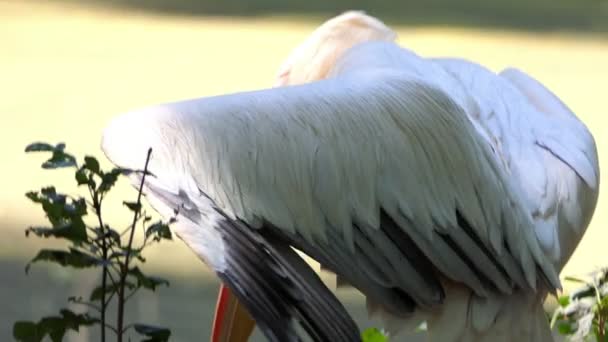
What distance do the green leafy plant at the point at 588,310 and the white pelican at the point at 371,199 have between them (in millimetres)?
117

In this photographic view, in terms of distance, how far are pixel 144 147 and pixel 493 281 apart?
2.03 ft

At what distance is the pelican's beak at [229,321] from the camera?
116 inches

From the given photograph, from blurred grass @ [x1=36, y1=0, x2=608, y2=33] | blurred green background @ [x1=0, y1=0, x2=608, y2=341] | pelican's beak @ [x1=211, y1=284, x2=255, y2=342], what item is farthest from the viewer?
blurred grass @ [x1=36, y1=0, x2=608, y2=33]

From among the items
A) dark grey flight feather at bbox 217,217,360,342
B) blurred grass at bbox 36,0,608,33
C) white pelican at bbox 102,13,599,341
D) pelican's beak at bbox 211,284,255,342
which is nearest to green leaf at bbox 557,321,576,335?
white pelican at bbox 102,13,599,341

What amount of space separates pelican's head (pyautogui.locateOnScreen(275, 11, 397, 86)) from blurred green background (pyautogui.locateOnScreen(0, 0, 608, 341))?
73cm

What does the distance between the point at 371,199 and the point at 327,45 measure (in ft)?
4.24

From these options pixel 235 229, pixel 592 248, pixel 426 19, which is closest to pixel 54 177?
pixel 592 248

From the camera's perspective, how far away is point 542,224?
8.42ft

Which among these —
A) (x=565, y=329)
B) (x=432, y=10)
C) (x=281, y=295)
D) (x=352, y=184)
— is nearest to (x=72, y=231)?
(x=281, y=295)

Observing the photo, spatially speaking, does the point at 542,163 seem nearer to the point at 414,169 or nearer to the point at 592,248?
the point at 414,169

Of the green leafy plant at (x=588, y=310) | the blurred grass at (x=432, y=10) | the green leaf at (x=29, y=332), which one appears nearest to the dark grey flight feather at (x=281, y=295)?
the green leaf at (x=29, y=332)

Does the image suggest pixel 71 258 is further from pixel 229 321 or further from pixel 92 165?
pixel 229 321

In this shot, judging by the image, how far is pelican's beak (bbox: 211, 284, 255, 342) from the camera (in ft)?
9.67

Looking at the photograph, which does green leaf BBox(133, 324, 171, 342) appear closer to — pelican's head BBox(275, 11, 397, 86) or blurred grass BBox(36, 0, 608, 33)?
pelican's head BBox(275, 11, 397, 86)
